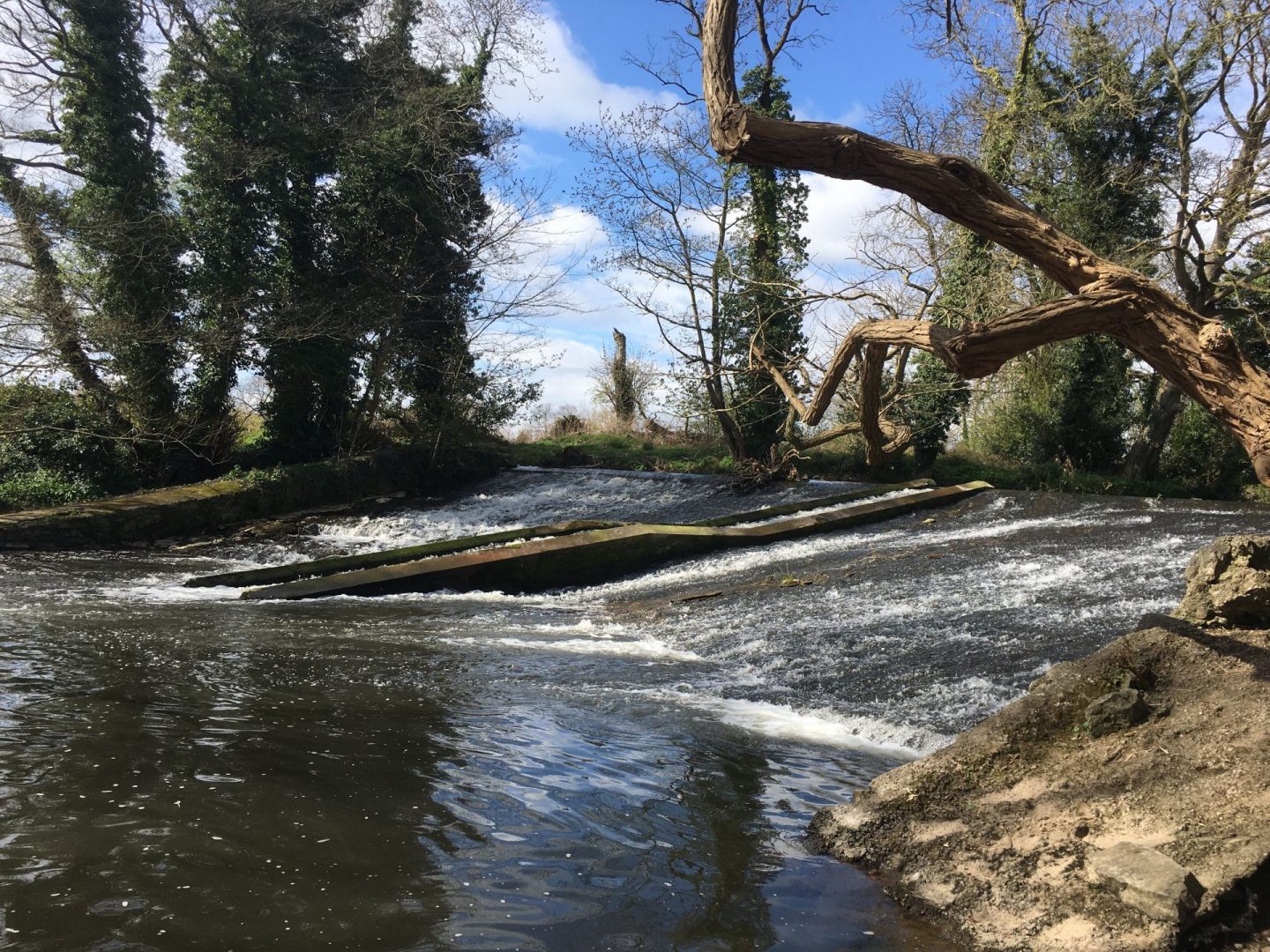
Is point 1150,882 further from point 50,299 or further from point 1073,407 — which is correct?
point 1073,407

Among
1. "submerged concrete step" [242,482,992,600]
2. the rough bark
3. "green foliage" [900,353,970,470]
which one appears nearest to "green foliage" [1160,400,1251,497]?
"green foliage" [900,353,970,470]

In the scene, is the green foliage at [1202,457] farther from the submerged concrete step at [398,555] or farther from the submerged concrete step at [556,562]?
the submerged concrete step at [556,562]

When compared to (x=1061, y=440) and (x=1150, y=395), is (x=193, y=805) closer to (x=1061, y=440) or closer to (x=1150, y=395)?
(x=1061, y=440)

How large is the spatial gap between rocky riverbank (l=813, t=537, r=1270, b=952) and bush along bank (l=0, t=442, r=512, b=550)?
13761 millimetres

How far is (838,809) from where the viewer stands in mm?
3756

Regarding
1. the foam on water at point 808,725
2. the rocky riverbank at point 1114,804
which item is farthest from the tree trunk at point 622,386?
the rocky riverbank at point 1114,804

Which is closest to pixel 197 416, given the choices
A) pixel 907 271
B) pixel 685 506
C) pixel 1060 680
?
pixel 685 506

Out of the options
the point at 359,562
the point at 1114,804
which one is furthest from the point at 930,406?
the point at 1114,804

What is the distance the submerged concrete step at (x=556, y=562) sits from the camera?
416 inches

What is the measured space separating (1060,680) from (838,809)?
1.19m

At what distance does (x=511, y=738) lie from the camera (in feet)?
15.2

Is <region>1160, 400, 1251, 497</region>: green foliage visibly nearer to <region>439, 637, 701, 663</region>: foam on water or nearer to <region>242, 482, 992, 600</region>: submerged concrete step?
<region>242, 482, 992, 600</region>: submerged concrete step

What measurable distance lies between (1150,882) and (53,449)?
1870 centimetres

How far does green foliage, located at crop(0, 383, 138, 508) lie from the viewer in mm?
15875
